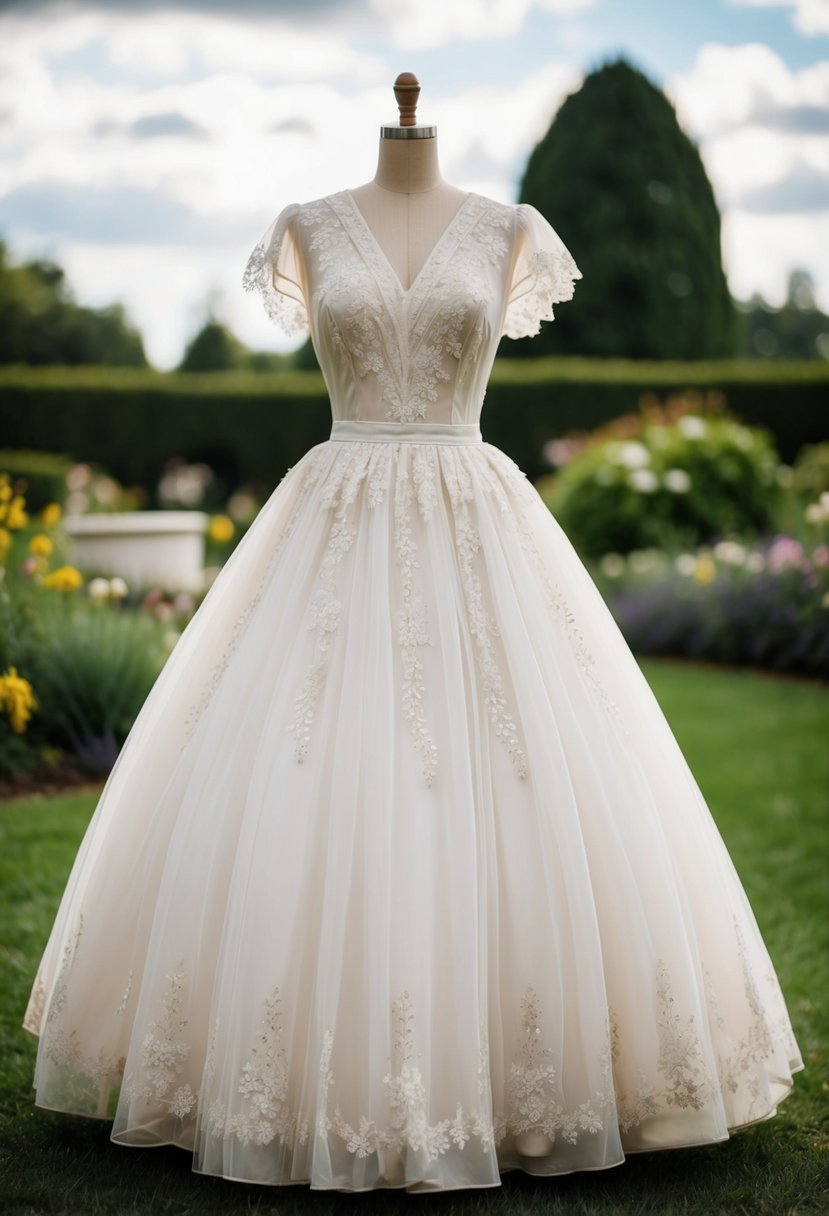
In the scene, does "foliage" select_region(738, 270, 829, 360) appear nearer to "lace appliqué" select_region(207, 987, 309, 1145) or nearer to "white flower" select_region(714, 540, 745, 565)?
"white flower" select_region(714, 540, 745, 565)

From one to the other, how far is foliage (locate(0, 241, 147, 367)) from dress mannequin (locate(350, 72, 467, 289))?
28.2 m

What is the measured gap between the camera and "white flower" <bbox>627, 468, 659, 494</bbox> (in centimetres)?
1091

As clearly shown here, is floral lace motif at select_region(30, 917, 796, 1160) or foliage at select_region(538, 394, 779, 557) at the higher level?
foliage at select_region(538, 394, 779, 557)

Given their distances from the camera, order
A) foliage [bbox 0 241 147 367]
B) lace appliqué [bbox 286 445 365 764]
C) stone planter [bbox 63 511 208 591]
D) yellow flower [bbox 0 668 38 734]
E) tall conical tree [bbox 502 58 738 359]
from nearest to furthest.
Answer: lace appliqué [bbox 286 445 365 764]
yellow flower [bbox 0 668 38 734]
stone planter [bbox 63 511 208 591]
tall conical tree [bbox 502 58 738 359]
foliage [bbox 0 241 147 367]

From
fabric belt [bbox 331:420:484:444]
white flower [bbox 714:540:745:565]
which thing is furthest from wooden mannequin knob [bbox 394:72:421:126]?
white flower [bbox 714:540:745:565]

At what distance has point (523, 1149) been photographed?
2.48 m

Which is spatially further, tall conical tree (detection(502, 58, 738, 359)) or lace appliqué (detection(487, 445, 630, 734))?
tall conical tree (detection(502, 58, 738, 359))

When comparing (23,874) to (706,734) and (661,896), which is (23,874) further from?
(706,734)

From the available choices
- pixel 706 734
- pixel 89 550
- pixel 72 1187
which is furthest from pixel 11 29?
pixel 72 1187

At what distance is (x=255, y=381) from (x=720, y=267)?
10433 millimetres

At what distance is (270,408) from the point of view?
53.6 ft

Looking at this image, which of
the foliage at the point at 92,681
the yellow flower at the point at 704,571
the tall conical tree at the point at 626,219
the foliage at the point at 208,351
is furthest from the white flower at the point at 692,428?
the foliage at the point at 208,351

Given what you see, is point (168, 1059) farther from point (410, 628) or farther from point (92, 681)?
point (92, 681)
